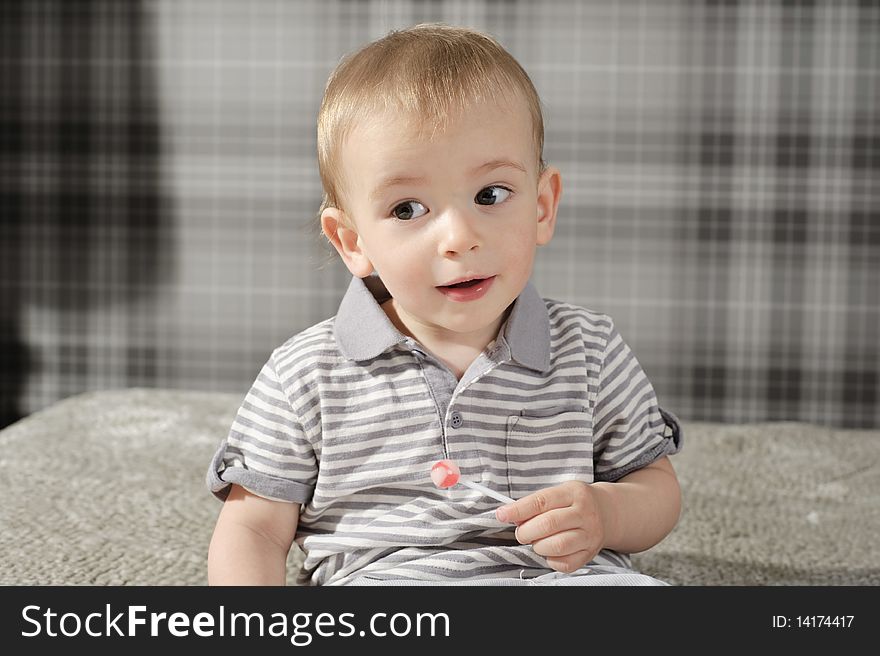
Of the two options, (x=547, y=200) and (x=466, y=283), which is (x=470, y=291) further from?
(x=547, y=200)

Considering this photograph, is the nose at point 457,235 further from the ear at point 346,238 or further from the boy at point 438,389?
the ear at point 346,238

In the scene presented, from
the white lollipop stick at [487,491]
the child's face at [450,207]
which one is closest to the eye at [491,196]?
the child's face at [450,207]

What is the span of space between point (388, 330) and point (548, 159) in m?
1.32

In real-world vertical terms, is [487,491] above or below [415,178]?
below

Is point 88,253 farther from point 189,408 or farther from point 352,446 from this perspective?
point 352,446

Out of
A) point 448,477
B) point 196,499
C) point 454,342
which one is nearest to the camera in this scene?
point 448,477

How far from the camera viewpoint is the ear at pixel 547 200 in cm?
98

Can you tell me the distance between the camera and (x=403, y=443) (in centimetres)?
94

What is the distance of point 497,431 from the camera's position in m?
0.95

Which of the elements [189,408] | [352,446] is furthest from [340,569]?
[189,408]

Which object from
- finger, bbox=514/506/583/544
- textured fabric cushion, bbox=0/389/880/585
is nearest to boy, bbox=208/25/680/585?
finger, bbox=514/506/583/544

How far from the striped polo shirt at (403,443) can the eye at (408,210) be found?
113 millimetres

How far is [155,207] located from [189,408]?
72 cm

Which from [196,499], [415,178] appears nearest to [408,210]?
[415,178]
